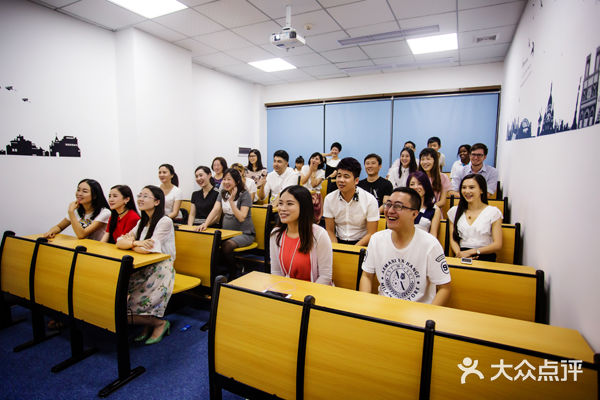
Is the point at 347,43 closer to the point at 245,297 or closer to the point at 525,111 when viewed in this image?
the point at 525,111

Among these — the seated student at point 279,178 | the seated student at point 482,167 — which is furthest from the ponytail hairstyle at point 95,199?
the seated student at point 482,167

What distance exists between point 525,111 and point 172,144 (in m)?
4.79

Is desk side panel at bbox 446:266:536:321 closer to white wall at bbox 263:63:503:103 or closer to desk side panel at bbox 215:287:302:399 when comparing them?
desk side panel at bbox 215:287:302:399

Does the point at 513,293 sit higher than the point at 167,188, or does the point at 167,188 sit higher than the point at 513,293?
the point at 167,188

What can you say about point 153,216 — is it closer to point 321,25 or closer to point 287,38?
point 287,38

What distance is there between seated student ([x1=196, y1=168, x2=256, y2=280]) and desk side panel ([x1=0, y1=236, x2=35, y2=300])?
1502 millimetres

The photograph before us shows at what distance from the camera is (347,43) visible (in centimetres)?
479

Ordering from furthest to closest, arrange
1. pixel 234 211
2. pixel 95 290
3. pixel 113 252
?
pixel 234 211
pixel 113 252
pixel 95 290

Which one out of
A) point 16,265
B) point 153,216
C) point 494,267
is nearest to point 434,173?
point 494,267

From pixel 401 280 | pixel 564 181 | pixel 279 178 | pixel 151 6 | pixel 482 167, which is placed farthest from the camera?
pixel 279 178

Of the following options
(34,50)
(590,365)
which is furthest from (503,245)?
(34,50)

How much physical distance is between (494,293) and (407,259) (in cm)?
53

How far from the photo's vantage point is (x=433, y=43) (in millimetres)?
4746

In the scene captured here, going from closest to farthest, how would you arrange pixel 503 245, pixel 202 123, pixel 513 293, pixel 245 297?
pixel 245 297 < pixel 513 293 < pixel 503 245 < pixel 202 123
